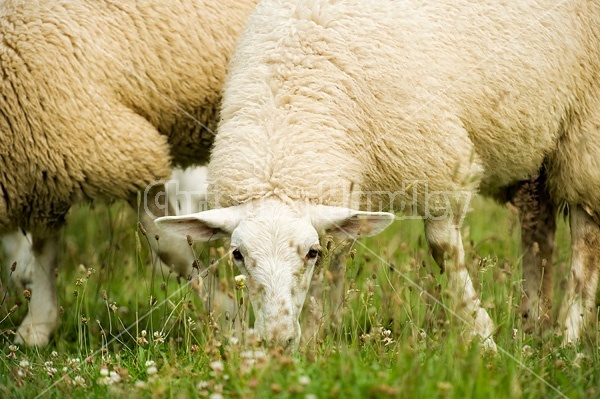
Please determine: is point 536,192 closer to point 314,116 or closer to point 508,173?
point 508,173

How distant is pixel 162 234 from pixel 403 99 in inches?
71.5

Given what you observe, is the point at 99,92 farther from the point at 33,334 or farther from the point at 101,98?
the point at 33,334

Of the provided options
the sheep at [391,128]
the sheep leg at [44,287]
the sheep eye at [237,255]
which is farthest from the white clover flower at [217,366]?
the sheep leg at [44,287]

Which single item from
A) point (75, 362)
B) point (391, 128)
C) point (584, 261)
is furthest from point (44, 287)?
point (584, 261)

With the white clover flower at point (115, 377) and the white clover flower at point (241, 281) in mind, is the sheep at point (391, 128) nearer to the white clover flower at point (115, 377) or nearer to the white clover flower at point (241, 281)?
the white clover flower at point (241, 281)

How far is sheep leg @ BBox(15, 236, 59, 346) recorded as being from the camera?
5.25 metres

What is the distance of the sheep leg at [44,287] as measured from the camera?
525 cm

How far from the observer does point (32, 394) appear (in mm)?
3391

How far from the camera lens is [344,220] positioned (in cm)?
376

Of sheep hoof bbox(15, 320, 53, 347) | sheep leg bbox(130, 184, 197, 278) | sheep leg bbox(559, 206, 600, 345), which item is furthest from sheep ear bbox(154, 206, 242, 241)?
sheep leg bbox(559, 206, 600, 345)

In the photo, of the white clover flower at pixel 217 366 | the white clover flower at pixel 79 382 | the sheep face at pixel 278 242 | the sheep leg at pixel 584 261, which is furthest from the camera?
the sheep leg at pixel 584 261

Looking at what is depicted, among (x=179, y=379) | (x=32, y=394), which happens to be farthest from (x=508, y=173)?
(x=32, y=394)

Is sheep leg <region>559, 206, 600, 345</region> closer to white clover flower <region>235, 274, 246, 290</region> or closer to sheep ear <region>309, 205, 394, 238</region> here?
sheep ear <region>309, 205, 394, 238</region>

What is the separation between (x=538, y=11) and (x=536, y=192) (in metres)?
1.03
